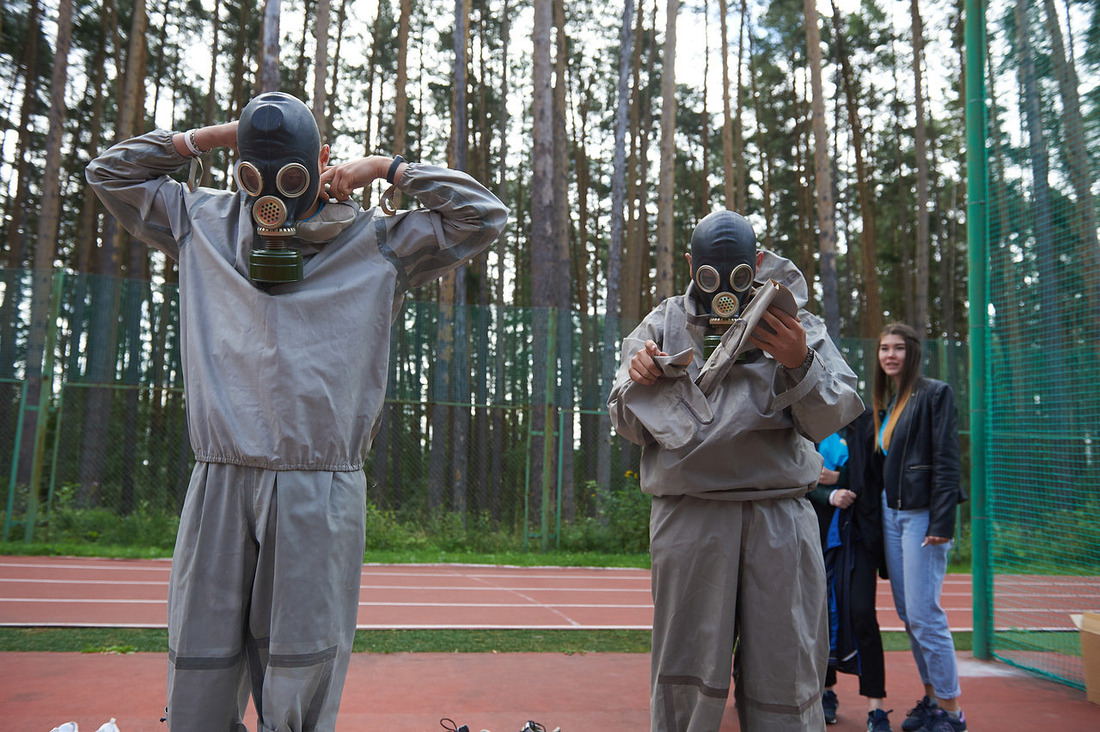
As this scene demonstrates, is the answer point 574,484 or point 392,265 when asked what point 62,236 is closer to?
point 574,484

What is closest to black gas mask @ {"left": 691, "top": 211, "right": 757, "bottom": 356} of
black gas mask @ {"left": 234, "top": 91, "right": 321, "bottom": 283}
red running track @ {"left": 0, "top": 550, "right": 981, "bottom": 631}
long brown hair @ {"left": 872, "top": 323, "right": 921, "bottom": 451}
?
black gas mask @ {"left": 234, "top": 91, "right": 321, "bottom": 283}

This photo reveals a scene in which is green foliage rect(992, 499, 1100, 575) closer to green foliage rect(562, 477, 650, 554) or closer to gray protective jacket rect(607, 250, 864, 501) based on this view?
gray protective jacket rect(607, 250, 864, 501)

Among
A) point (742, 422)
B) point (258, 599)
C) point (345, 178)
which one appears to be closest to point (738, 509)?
point (742, 422)

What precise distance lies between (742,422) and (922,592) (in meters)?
2.14

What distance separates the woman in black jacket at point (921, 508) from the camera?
3857mm

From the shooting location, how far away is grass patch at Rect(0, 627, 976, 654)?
4.93 meters

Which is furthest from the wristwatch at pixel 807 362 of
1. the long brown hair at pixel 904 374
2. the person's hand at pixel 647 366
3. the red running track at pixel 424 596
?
the red running track at pixel 424 596

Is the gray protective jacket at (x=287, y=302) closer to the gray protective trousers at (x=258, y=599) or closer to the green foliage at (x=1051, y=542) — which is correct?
the gray protective trousers at (x=258, y=599)

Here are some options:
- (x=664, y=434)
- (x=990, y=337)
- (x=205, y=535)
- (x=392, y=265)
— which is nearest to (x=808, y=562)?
(x=664, y=434)

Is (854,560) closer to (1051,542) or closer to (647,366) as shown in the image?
(1051,542)

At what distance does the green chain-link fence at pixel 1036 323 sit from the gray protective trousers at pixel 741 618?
3.22m

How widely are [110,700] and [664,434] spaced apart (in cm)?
305

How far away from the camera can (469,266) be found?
2414cm

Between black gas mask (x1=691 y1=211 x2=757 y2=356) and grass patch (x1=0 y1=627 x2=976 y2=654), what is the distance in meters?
3.44
